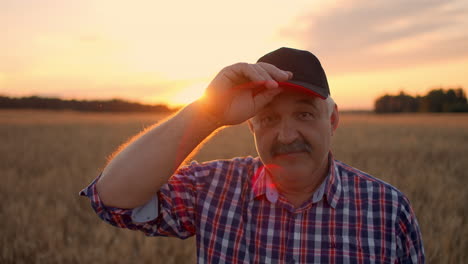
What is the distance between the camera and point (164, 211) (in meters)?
1.44

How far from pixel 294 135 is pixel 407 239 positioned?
0.66 m

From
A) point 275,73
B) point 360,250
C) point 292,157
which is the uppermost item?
point 275,73

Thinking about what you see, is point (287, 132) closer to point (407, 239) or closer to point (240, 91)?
point (240, 91)

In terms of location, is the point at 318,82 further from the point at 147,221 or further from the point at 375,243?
the point at 147,221

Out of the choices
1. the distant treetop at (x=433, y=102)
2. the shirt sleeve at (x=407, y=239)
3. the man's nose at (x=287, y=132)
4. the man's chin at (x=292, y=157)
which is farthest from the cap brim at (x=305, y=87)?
the distant treetop at (x=433, y=102)

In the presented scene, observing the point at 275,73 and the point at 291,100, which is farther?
the point at 291,100

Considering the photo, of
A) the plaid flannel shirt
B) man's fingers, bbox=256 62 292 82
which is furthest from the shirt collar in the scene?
man's fingers, bbox=256 62 292 82

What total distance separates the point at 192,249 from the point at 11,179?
3543 mm

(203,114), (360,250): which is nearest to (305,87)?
(203,114)

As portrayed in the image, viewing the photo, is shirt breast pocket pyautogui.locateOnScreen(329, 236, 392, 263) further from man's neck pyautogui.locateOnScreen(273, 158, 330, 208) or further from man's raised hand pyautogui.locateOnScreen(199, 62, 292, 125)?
man's raised hand pyautogui.locateOnScreen(199, 62, 292, 125)

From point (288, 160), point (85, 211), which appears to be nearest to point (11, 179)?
point (85, 211)

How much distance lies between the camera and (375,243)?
136 cm

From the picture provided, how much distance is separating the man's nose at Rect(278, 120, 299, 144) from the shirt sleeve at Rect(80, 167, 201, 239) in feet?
1.60

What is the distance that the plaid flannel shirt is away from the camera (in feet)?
4.49
